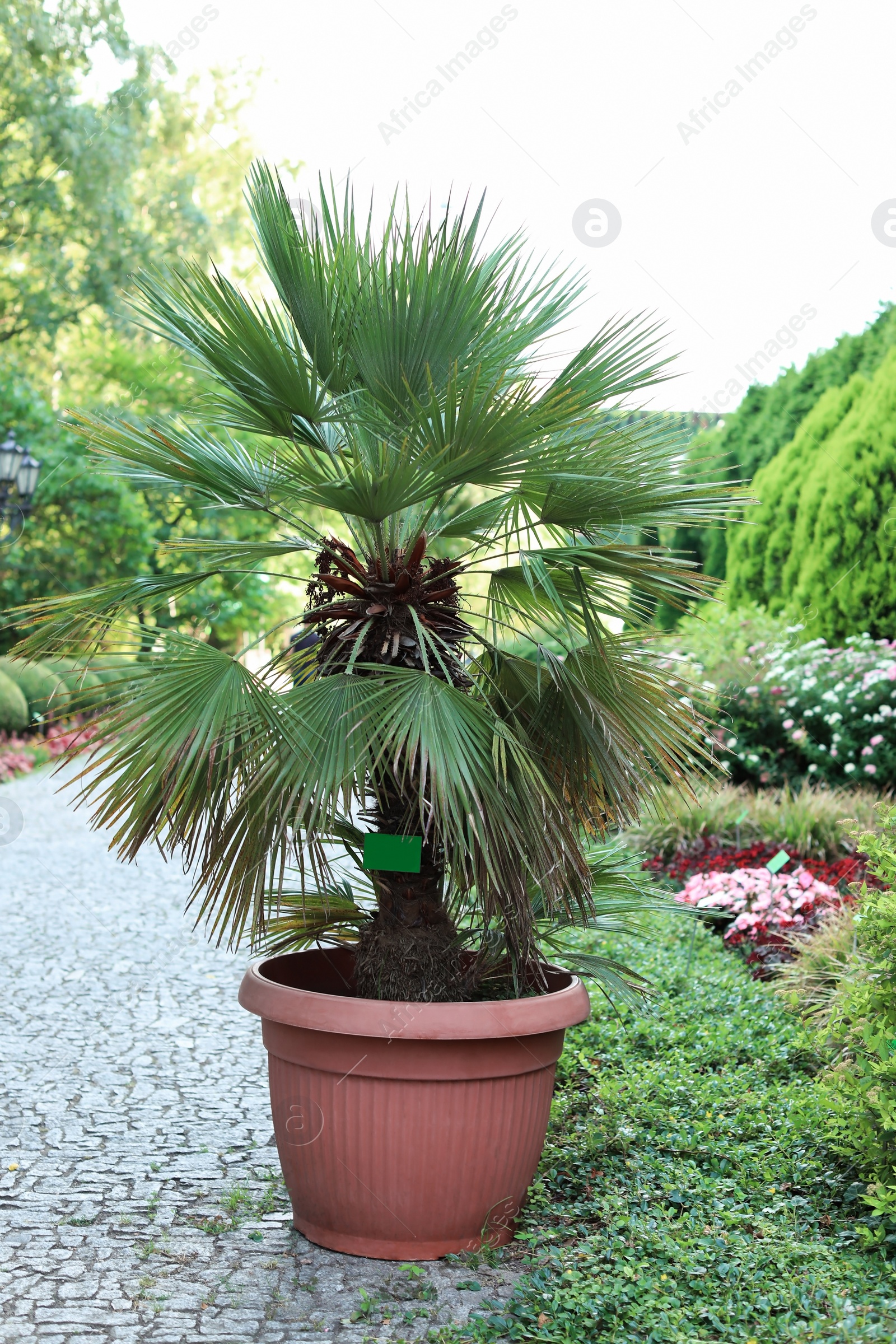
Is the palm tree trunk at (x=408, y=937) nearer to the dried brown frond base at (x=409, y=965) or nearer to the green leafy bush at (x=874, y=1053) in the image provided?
the dried brown frond base at (x=409, y=965)

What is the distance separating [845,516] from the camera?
9266 millimetres

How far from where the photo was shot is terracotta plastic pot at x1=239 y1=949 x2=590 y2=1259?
2.79 m

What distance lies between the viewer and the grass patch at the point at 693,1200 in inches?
97.0

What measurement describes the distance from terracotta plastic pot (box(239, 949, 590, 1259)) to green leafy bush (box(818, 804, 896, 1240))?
790mm

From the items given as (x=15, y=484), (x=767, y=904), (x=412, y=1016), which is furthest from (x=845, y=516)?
(x=15, y=484)

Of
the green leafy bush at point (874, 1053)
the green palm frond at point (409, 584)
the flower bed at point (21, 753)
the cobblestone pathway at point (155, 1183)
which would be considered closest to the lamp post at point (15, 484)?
the flower bed at point (21, 753)

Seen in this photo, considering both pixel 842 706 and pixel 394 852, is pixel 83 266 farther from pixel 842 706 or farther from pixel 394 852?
pixel 394 852

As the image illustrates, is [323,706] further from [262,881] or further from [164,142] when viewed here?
[164,142]

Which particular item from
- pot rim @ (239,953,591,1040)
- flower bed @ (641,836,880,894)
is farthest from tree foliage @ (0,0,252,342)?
pot rim @ (239,953,591,1040)

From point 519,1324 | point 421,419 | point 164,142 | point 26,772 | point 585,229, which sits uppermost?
point 164,142

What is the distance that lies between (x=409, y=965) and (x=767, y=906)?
3.13m

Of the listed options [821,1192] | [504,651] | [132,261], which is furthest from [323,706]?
[132,261]

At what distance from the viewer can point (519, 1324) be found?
A: 8.19ft

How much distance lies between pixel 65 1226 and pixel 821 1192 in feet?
7.08
